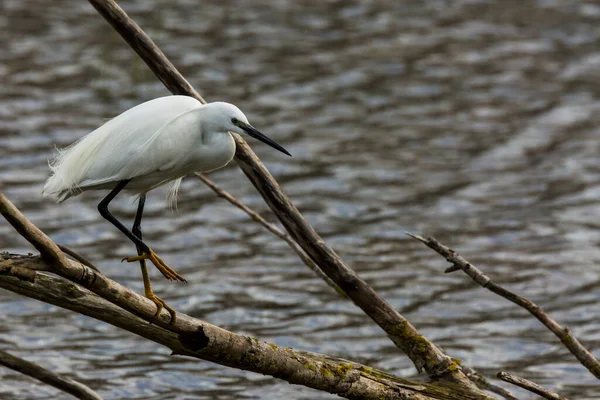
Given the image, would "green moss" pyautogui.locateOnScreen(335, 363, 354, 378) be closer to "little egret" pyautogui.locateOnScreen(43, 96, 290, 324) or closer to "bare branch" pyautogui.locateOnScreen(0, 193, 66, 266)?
"little egret" pyautogui.locateOnScreen(43, 96, 290, 324)

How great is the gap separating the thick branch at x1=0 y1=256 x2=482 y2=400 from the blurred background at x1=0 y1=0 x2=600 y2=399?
245 centimetres

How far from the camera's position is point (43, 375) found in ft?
16.3

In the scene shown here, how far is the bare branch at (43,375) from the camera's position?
16.0 feet

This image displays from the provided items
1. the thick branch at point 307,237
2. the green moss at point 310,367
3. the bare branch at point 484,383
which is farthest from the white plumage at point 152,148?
the bare branch at point 484,383

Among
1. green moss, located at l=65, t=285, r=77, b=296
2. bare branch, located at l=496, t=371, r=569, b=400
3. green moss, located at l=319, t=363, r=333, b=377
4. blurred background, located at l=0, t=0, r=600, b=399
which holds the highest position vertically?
blurred background, located at l=0, t=0, r=600, b=399

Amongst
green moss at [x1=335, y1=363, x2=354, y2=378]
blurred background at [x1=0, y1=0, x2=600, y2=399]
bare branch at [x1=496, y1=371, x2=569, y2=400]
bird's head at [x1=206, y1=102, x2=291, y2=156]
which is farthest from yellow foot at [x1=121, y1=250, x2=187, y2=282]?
blurred background at [x1=0, y1=0, x2=600, y2=399]

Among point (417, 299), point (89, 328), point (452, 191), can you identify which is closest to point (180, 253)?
point (89, 328)

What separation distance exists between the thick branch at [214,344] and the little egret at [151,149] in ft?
0.55

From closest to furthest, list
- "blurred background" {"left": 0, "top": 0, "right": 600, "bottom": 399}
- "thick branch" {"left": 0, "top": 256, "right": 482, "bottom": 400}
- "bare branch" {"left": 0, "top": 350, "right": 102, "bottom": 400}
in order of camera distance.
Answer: "thick branch" {"left": 0, "top": 256, "right": 482, "bottom": 400}
"bare branch" {"left": 0, "top": 350, "right": 102, "bottom": 400}
"blurred background" {"left": 0, "top": 0, "right": 600, "bottom": 399}

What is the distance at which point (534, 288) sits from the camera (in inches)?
349

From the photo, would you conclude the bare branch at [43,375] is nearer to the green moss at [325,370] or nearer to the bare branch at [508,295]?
the green moss at [325,370]

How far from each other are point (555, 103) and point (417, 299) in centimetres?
508

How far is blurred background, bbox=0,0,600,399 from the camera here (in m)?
7.99

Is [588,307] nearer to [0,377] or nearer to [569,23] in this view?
[0,377]
